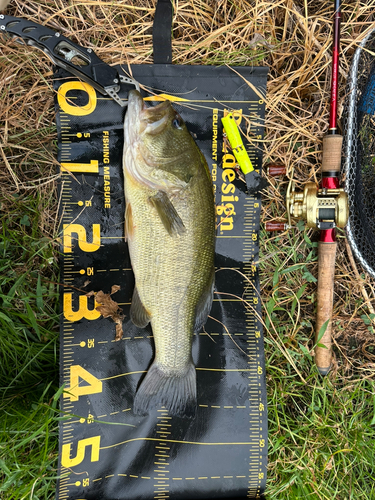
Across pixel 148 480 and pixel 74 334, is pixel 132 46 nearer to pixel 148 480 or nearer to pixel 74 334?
pixel 74 334

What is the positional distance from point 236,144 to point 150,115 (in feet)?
2.26

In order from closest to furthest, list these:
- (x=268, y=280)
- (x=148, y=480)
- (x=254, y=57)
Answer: (x=148, y=480) < (x=254, y=57) < (x=268, y=280)

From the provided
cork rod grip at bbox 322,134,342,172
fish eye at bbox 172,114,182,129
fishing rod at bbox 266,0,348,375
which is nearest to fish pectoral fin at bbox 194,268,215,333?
fishing rod at bbox 266,0,348,375

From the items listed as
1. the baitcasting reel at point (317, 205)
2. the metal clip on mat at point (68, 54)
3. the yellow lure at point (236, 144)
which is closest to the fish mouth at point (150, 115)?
the metal clip on mat at point (68, 54)

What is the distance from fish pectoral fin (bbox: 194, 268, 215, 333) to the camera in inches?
88.9

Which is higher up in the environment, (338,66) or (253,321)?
(338,66)

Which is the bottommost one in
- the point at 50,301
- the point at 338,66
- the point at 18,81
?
the point at 50,301

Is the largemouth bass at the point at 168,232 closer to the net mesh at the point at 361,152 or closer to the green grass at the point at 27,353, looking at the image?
the green grass at the point at 27,353

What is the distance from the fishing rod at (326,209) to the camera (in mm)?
2350

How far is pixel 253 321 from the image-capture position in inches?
100

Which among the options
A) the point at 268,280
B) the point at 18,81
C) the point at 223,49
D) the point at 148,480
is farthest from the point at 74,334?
the point at 223,49

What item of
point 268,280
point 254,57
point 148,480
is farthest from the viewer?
point 268,280

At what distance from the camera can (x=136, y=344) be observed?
2.42 metres

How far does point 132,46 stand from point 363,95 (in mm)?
1787
